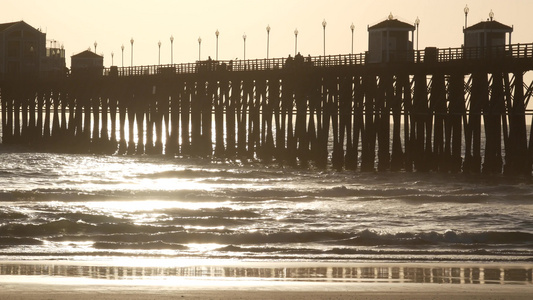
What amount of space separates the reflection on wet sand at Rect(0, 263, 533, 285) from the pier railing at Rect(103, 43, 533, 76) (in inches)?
818

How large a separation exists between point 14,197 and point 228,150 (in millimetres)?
20237

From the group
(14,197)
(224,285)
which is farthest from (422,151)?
(224,285)

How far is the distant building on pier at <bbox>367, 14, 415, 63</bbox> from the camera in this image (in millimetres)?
46312

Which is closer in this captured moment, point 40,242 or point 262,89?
point 40,242

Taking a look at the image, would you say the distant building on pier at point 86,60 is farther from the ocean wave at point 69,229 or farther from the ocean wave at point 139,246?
the ocean wave at point 139,246

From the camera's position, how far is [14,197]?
121 feet

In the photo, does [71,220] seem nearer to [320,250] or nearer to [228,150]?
[320,250]

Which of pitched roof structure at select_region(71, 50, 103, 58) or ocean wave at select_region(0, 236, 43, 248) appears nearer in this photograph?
ocean wave at select_region(0, 236, 43, 248)

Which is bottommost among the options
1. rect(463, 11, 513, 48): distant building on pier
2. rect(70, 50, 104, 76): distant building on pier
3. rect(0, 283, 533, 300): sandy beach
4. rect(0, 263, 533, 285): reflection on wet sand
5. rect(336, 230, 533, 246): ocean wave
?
rect(0, 283, 533, 300): sandy beach

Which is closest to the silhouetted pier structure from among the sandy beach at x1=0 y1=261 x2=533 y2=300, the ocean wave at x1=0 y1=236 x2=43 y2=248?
the ocean wave at x1=0 y1=236 x2=43 y2=248

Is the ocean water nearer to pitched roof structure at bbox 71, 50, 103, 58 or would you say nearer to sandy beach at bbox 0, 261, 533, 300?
sandy beach at bbox 0, 261, 533, 300

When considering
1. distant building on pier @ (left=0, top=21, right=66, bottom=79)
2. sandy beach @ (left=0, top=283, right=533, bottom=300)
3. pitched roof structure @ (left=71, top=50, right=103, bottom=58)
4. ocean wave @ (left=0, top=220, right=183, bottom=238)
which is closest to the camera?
sandy beach @ (left=0, top=283, right=533, bottom=300)

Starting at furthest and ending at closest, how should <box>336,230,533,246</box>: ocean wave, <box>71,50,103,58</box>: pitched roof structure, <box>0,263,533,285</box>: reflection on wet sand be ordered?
<box>71,50,103,58</box>: pitched roof structure < <box>336,230,533,246</box>: ocean wave < <box>0,263,533,285</box>: reflection on wet sand

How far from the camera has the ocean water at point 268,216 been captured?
2242cm
